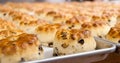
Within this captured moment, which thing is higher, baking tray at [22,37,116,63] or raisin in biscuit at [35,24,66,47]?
raisin in biscuit at [35,24,66,47]

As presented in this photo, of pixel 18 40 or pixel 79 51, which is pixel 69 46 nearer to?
pixel 79 51

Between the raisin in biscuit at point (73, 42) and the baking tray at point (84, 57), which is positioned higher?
the raisin in biscuit at point (73, 42)

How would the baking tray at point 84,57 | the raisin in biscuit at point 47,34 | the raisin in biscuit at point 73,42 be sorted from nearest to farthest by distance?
the baking tray at point 84,57
the raisin in biscuit at point 73,42
the raisin in biscuit at point 47,34

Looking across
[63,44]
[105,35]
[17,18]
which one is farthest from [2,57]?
[17,18]

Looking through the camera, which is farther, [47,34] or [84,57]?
[47,34]

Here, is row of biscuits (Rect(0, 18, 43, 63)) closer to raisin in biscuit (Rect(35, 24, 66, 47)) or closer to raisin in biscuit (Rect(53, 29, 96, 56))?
raisin in biscuit (Rect(53, 29, 96, 56))

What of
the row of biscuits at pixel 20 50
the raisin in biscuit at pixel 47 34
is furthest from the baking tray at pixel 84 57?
the raisin in biscuit at pixel 47 34

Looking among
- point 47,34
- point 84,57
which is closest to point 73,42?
point 84,57

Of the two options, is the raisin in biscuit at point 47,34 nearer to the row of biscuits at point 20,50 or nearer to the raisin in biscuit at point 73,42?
the raisin in biscuit at point 73,42

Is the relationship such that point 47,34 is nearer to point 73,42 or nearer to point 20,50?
point 73,42

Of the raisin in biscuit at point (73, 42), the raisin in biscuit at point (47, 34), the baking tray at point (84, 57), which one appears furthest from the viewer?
the raisin in biscuit at point (47, 34)

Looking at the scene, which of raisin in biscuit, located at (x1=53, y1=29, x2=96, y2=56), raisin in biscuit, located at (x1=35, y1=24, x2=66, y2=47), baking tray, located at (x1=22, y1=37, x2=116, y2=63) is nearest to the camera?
baking tray, located at (x1=22, y1=37, x2=116, y2=63)

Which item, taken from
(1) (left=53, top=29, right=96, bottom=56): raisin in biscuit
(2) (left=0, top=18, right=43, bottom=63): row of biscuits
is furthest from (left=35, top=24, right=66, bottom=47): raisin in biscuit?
(2) (left=0, top=18, right=43, bottom=63): row of biscuits
